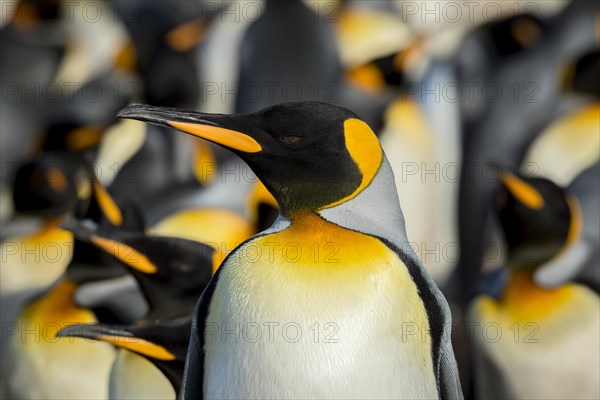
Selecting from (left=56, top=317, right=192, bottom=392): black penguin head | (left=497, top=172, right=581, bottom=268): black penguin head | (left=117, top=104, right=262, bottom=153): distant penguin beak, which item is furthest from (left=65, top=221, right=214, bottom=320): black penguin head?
(left=497, top=172, right=581, bottom=268): black penguin head

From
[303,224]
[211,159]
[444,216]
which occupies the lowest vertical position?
[444,216]

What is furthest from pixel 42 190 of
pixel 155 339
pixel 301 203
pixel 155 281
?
pixel 301 203

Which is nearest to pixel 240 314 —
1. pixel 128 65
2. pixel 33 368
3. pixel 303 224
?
pixel 303 224

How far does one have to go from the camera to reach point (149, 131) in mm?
3824

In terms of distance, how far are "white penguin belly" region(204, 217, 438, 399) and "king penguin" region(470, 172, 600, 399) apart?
0.96 metres

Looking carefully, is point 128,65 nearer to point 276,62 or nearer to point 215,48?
point 215,48

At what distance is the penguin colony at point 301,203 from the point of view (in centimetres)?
165

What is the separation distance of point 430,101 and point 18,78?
195 centimetres

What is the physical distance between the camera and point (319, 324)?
164 cm

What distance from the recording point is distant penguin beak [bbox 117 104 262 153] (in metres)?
1.59

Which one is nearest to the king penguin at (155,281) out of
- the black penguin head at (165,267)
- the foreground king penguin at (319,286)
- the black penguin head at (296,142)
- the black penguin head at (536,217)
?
the black penguin head at (165,267)

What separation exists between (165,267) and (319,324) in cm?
62

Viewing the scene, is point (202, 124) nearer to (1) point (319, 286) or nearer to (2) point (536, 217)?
(1) point (319, 286)

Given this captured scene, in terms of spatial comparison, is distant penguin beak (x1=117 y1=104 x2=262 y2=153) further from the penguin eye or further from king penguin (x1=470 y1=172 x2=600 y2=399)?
king penguin (x1=470 y1=172 x2=600 y2=399)
